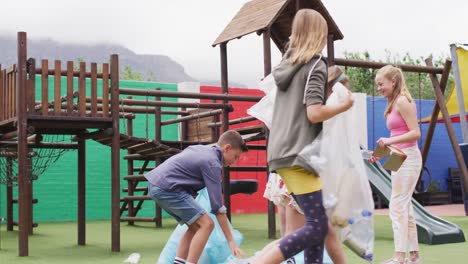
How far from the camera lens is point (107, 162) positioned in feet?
43.3

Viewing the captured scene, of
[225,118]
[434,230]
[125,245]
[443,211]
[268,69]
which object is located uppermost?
[268,69]

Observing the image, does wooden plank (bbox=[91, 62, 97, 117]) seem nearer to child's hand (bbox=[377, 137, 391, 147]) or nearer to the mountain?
child's hand (bbox=[377, 137, 391, 147])

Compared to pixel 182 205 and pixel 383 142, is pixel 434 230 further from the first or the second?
pixel 182 205

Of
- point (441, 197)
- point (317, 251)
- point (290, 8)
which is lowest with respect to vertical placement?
point (441, 197)

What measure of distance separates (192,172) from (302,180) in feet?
4.31

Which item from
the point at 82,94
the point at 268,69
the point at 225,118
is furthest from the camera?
the point at 225,118

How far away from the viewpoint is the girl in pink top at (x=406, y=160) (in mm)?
4973

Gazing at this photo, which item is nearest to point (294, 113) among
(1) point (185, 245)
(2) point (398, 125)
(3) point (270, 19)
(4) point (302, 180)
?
(4) point (302, 180)

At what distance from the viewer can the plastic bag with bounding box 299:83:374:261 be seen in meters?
3.67

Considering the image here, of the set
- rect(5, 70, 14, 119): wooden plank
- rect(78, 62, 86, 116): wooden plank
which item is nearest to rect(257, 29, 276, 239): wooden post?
rect(78, 62, 86, 116): wooden plank

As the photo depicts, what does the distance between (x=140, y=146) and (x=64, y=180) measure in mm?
4184

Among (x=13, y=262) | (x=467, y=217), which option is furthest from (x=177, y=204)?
(x=467, y=217)

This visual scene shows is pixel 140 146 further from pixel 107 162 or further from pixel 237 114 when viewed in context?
pixel 237 114

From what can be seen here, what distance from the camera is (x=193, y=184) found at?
4707mm
